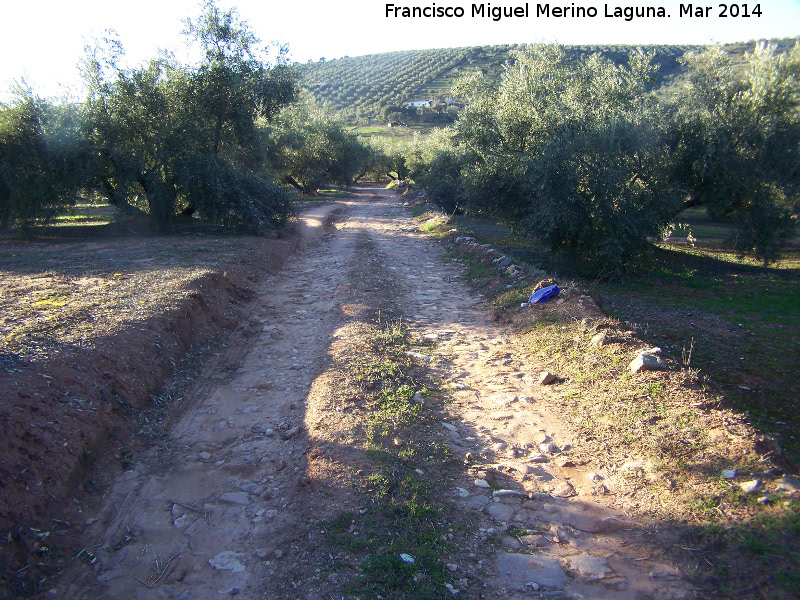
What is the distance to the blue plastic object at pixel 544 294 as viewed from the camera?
28.2 feet

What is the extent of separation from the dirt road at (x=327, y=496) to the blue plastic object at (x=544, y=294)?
60.7 inches

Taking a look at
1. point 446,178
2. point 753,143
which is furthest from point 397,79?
point 753,143

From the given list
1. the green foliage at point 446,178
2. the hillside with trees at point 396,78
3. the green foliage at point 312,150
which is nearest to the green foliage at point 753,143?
the green foliage at point 446,178

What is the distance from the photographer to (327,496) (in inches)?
163

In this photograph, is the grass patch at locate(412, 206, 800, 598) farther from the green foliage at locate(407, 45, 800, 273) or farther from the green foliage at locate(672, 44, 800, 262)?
the green foliage at locate(672, 44, 800, 262)

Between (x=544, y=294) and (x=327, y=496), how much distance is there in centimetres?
577

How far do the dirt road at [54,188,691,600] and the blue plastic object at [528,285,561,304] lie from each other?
1.54 meters

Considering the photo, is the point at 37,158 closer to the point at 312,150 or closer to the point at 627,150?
the point at 627,150

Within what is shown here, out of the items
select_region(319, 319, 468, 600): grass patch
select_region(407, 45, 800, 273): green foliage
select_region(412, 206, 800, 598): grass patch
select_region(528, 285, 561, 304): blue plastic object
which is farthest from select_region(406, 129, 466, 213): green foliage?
select_region(319, 319, 468, 600): grass patch

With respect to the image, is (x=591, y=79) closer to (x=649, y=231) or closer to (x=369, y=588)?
(x=649, y=231)

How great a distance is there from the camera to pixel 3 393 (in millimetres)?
4324

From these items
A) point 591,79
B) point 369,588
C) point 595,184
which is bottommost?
point 369,588

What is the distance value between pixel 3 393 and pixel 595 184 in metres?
11.7

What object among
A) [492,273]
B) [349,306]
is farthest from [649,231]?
[349,306]
